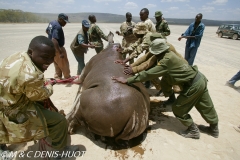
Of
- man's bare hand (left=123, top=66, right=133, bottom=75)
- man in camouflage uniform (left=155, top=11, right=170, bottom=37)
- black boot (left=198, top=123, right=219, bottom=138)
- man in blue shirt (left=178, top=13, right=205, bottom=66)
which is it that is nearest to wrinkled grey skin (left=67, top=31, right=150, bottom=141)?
man's bare hand (left=123, top=66, right=133, bottom=75)

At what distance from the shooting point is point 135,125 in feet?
9.38

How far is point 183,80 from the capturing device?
3.17 m

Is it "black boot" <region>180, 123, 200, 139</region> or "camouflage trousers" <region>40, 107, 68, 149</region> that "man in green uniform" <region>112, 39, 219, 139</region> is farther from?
"camouflage trousers" <region>40, 107, 68, 149</region>

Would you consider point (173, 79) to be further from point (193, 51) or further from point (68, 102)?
point (193, 51)

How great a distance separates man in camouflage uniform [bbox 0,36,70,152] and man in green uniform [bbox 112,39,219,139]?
1.31m

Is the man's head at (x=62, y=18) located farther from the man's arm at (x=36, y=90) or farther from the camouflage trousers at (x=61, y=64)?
the man's arm at (x=36, y=90)

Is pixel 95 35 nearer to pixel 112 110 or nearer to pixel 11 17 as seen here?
pixel 112 110

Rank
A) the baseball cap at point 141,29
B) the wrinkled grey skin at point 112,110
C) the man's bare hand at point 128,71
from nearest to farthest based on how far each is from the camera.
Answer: the wrinkled grey skin at point 112,110 → the man's bare hand at point 128,71 → the baseball cap at point 141,29

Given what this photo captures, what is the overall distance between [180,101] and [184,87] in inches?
10.5

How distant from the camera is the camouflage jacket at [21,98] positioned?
197cm

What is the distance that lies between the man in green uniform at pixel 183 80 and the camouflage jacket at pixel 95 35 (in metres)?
3.57

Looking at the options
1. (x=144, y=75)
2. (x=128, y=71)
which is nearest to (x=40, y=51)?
(x=144, y=75)

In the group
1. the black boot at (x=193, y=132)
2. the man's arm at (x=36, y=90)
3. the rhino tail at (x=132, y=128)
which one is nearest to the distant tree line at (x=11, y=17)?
the man's arm at (x=36, y=90)

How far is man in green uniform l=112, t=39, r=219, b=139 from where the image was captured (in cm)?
312
